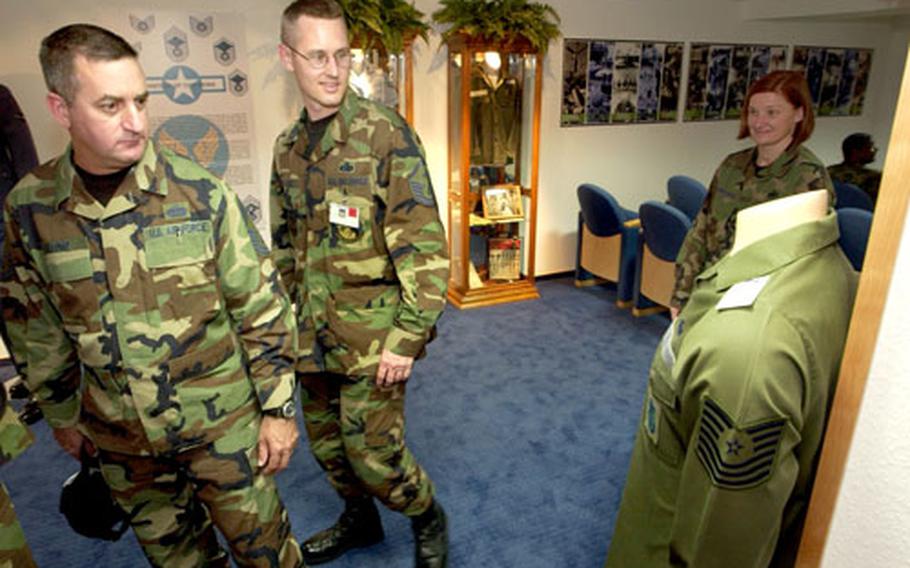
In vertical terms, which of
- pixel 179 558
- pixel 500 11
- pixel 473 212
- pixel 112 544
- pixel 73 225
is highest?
pixel 500 11

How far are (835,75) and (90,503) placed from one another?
287 inches

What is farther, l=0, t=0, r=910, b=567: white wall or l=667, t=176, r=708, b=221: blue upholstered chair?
l=667, t=176, r=708, b=221: blue upholstered chair

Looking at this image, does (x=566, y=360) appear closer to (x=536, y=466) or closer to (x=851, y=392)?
(x=536, y=466)

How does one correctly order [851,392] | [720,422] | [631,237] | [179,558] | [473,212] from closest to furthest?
[851,392]
[720,422]
[179,558]
[631,237]
[473,212]

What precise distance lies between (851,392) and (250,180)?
12.8 feet

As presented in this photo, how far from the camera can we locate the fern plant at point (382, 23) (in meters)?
3.51

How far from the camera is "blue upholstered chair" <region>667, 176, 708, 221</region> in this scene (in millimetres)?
4457

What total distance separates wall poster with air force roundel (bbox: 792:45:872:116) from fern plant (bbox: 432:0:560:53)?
3.36 metres

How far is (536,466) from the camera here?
256cm

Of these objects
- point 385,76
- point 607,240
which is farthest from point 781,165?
point 385,76

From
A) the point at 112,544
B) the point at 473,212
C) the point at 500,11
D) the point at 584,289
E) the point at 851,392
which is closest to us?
the point at 851,392

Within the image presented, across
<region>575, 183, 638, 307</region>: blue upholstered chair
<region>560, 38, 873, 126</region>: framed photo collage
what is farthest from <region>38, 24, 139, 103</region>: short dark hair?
<region>560, 38, 873, 126</region>: framed photo collage

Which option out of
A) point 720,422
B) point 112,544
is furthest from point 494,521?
point 720,422

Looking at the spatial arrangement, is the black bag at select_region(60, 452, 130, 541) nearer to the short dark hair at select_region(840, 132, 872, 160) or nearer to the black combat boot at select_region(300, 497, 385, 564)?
the black combat boot at select_region(300, 497, 385, 564)
